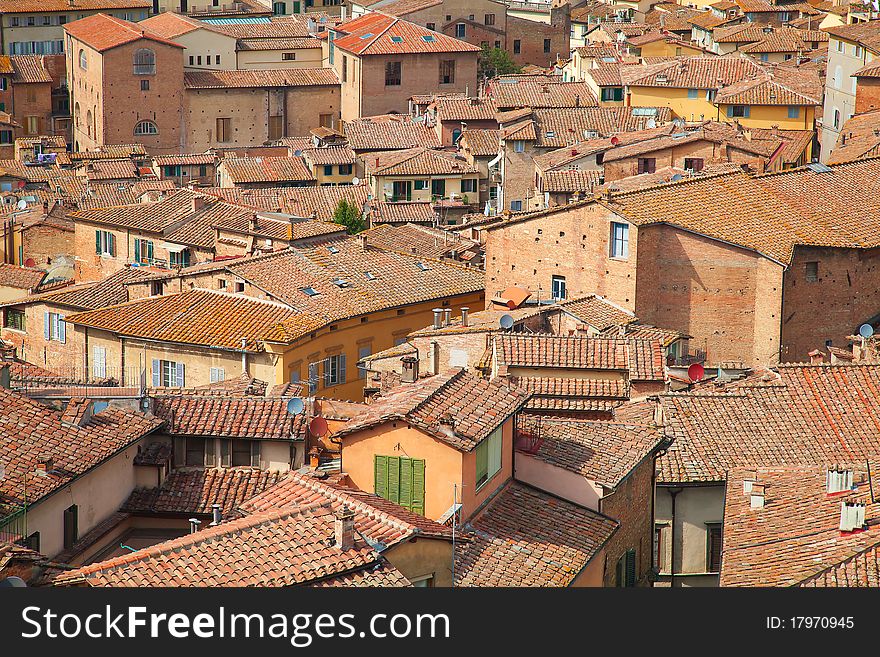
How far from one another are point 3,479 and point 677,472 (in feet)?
35.4

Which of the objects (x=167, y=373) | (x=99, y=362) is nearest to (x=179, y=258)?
(x=99, y=362)

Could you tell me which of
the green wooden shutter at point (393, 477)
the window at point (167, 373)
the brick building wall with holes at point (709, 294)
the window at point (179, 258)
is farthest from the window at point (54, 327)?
the green wooden shutter at point (393, 477)

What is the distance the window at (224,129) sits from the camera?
293 feet

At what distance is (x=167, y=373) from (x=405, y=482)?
1774 cm

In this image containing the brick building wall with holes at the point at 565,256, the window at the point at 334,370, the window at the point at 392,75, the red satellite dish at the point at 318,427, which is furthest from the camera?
the window at the point at 392,75

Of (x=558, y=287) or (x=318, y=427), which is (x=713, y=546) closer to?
(x=318, y=427)

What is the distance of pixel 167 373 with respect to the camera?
41.9m

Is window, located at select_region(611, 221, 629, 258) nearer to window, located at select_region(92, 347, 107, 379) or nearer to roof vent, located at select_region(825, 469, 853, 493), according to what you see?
window, located at select_region(92, 347, 107, 379)

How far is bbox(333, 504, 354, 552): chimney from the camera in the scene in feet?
71.5

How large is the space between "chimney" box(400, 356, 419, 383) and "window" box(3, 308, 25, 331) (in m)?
13.5

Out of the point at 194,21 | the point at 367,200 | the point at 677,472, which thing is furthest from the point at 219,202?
the point at 194,21

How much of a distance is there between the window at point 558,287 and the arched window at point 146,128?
4864 cm

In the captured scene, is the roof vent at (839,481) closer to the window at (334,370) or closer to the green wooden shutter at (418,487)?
the green wooden shutter at (418,487)

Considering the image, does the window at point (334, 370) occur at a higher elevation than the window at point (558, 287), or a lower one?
lower
